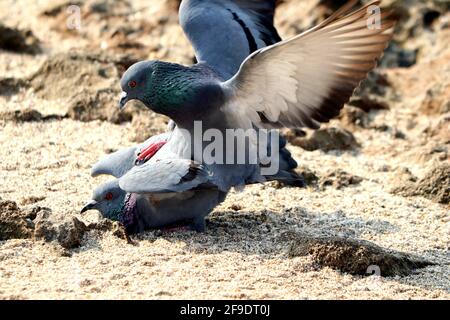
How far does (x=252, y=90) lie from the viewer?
454 cm

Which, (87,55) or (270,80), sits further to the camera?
(87,55)

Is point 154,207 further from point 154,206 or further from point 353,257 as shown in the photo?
point 353,257

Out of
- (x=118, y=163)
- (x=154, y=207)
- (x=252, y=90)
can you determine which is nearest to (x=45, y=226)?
(x=154, y=207)

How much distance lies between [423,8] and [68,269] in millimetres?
5450

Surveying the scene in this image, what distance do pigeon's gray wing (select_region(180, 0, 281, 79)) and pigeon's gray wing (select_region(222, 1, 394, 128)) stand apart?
0.57 meters

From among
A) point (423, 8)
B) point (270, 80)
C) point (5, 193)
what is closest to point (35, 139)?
point (5, 193)

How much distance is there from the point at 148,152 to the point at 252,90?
812mm

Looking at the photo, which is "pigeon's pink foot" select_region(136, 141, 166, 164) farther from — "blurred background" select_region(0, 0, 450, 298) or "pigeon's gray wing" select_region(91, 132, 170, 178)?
"blurred background" select_region(0, 0, 450, 298)

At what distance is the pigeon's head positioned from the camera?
193 inches

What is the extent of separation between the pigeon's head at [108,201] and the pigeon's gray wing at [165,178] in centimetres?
18

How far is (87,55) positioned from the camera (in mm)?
7102
